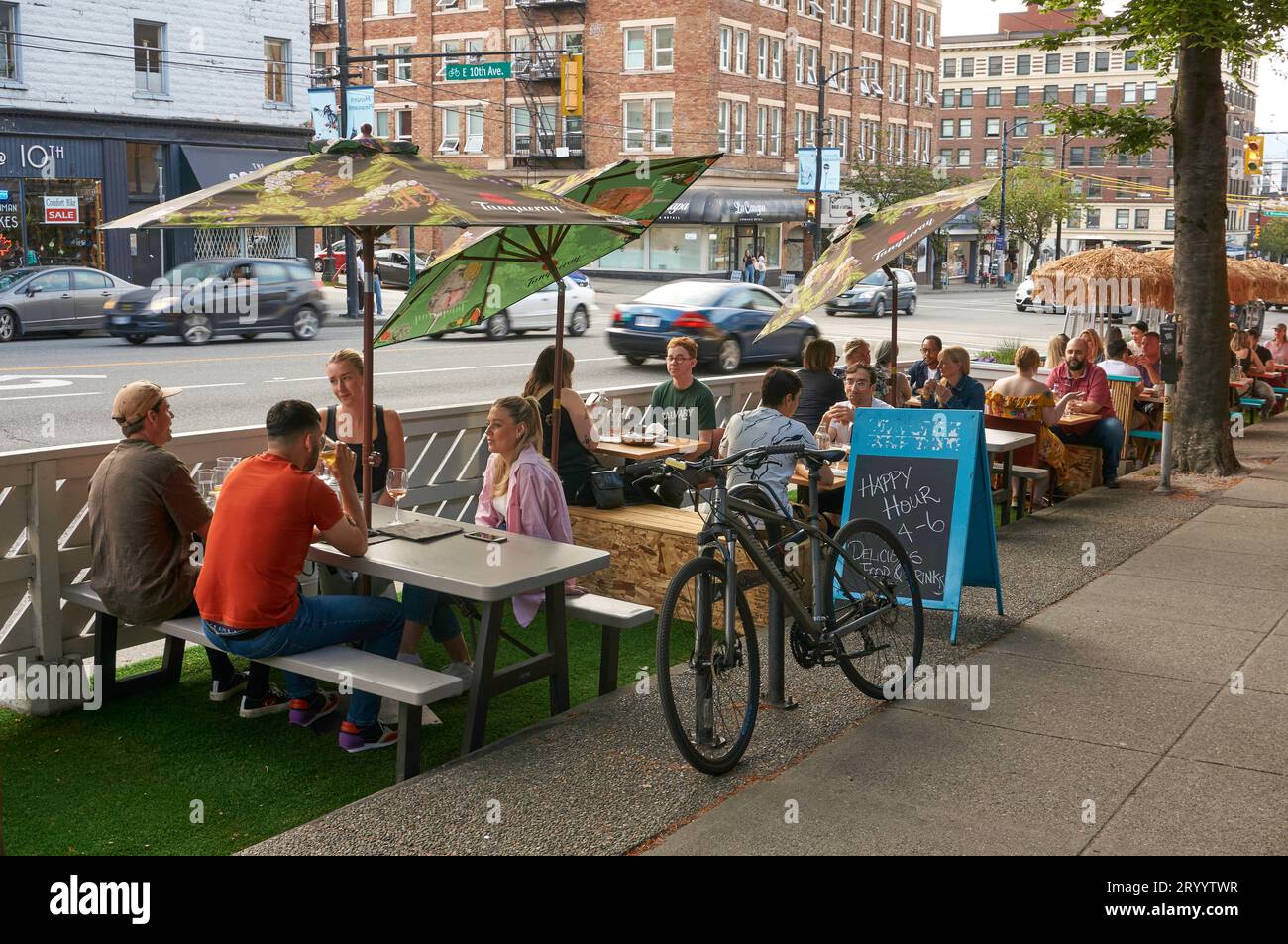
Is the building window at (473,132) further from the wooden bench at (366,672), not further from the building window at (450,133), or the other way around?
the wooden bench at (366,672)

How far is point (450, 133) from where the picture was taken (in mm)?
61719

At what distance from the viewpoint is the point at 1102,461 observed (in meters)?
11.9

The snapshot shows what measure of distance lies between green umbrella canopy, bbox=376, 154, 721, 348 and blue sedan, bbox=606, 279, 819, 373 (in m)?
15.1

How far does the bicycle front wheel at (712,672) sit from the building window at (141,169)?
3253cm

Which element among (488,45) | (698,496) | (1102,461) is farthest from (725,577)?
(488,45)

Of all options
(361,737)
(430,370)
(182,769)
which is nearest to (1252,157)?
(430,370)

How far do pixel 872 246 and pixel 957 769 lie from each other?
357 cm

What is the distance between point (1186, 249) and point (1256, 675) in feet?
24.3

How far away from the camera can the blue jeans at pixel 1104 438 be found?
38.6 ft

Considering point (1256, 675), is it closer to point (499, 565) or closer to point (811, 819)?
point (811, 819)

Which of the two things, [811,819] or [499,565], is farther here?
[499,565]

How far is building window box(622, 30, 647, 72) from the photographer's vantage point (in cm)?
5594

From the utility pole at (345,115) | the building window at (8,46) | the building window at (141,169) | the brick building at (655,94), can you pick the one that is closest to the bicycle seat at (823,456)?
the utility pole at (345,115)

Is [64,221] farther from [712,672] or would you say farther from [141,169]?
[712,672]
